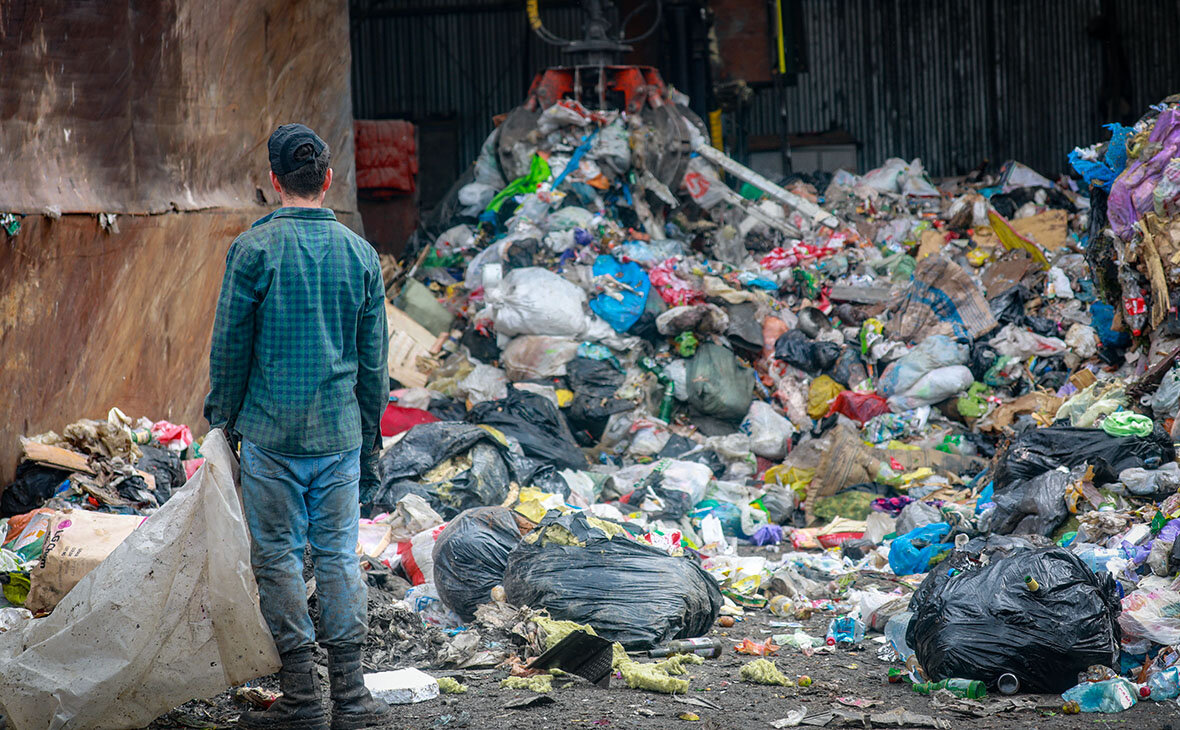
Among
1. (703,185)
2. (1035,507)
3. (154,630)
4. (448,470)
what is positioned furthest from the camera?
(703,185)

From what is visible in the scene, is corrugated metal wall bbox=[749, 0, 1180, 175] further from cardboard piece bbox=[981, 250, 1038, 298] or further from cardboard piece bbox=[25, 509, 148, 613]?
cardboard piece bbox=[25, 509, 148, 613]

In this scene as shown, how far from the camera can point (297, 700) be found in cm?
289

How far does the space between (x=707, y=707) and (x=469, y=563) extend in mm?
1199

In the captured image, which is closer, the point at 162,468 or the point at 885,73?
the point at 162,468

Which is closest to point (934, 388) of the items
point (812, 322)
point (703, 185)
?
point (812, 322)

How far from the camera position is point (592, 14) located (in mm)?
9945

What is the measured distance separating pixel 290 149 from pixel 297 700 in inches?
56.8

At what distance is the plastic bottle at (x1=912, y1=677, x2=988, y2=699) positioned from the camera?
3.27 metres

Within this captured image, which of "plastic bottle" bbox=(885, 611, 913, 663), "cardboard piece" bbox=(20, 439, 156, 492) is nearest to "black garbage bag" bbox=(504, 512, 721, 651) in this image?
"plastic bottle" bbox=(885, 611, 913, 663)

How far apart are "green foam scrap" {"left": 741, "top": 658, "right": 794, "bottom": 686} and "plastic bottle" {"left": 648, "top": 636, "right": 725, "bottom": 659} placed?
9.6 inches

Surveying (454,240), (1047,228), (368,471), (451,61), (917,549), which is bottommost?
(917,549)

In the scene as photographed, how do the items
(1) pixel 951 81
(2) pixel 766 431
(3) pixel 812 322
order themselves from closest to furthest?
(2) pixel 766 431, (3) pixel 812 322, (1) pixel 951 81

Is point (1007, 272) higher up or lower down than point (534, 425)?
higher up

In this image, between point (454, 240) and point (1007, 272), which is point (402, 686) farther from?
point (1007, 272)
